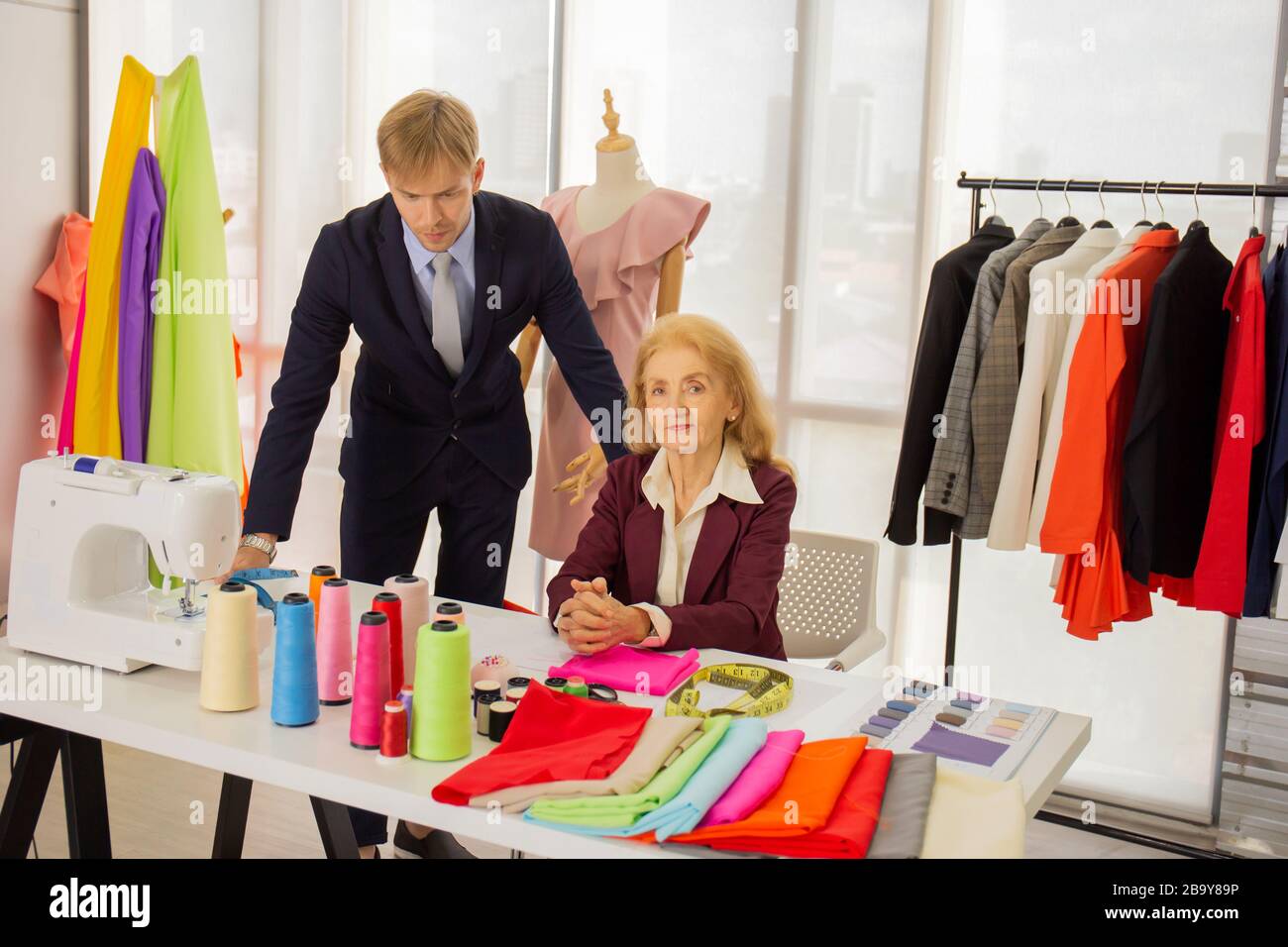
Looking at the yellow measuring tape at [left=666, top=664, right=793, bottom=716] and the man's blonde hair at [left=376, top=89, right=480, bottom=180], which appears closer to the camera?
the yellow measuring tape at [left=666, top=664, right=793, bottom=716]

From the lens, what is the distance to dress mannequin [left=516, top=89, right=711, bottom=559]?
11.0 ft

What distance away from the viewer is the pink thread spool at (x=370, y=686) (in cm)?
175

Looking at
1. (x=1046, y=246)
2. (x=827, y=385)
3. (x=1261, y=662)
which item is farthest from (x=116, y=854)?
(x=1261, y=662)

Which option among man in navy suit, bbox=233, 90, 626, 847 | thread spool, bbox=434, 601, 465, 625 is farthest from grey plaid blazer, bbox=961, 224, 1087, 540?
thread spool, bbox=434, 601, 465, 625

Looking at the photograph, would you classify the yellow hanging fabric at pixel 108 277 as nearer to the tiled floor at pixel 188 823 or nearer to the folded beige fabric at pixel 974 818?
the tiled floor at pixel 188 823

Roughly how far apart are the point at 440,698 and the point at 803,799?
20.0 inches

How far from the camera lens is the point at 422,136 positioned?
2.36 m

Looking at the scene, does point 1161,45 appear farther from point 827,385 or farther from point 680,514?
point 680,514

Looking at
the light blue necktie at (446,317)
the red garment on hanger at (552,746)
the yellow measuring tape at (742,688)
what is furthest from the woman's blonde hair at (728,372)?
the red garment on hanger at (552,746)

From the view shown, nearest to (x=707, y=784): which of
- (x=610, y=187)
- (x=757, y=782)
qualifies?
(x=757, y=782)

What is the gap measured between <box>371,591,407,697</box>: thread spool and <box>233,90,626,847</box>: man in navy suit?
0.68 meters

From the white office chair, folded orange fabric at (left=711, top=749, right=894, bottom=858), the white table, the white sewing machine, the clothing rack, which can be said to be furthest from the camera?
the white office chair

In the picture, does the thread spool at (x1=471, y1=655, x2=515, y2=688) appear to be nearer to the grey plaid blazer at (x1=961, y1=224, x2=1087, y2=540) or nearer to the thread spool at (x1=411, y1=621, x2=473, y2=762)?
the thread spool at (x1=411, y1=621, x2=473, y2=762)

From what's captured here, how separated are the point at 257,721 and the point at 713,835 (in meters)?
0.73
